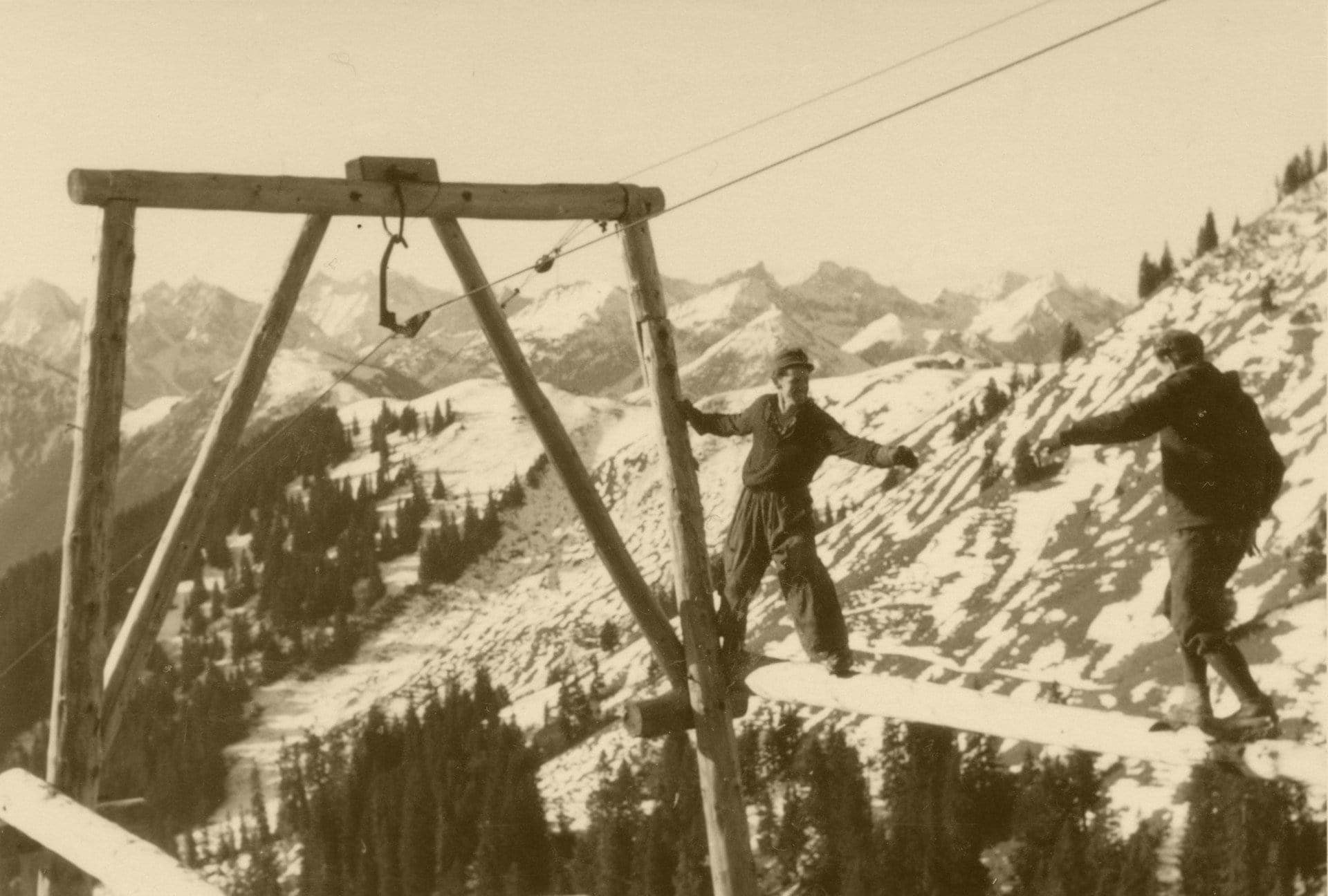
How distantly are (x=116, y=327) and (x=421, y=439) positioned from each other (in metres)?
180

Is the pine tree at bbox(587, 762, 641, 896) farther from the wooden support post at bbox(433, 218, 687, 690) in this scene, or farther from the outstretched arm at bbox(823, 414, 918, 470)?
the outstretched arm at bbox(823, 414, 918, 470)

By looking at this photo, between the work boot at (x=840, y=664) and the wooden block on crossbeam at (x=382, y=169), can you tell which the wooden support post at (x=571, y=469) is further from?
the work boot at (x=840, y=664)

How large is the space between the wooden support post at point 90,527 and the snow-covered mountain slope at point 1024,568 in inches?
1748

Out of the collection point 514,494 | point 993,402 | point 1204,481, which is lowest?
point 1204,481

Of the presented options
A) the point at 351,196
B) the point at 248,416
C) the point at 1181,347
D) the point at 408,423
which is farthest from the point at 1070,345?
the point at 1181,347

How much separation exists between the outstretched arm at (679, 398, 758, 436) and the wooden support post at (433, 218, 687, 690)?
851mm

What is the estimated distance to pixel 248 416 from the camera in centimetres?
923

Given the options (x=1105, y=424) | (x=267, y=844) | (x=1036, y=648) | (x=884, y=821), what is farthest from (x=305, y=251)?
(x=267, y=844)

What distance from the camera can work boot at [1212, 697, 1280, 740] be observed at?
6676 millimetres

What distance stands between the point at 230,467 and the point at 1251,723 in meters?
6.73

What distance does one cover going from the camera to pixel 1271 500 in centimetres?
754

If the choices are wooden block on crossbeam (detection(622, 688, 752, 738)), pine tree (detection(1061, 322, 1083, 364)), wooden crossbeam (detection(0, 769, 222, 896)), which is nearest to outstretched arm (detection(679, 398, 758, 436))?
wooden block on crossbeam (detection(622, 688, 752, 738))

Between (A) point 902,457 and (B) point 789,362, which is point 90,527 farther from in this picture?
Result: (A) point 902,457

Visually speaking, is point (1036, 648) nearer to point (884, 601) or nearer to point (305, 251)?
point (884, 601)
